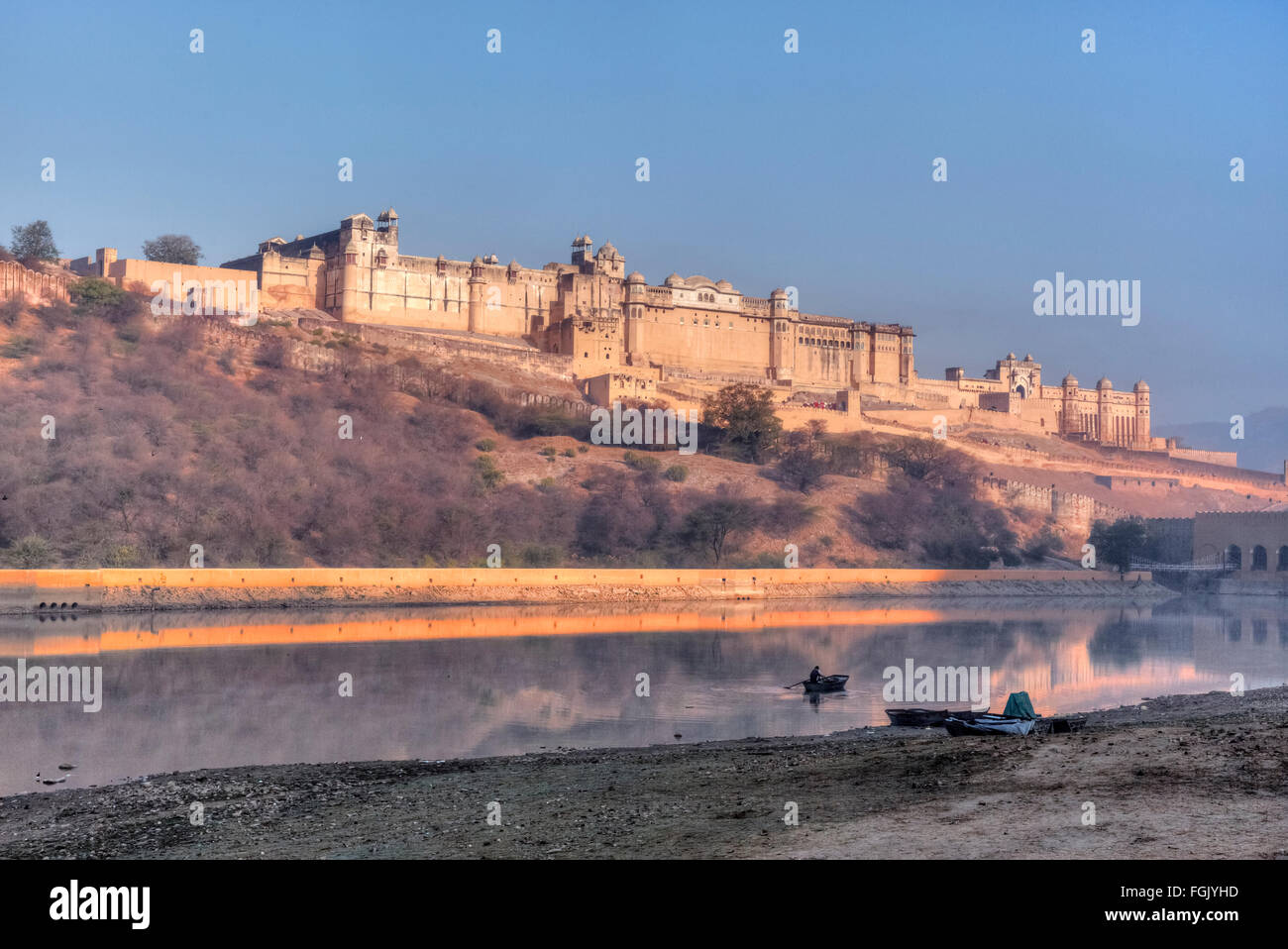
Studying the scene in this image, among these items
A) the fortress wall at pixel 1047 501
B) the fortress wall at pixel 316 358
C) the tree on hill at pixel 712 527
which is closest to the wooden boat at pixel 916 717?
the tree on hill at pixel 712 527

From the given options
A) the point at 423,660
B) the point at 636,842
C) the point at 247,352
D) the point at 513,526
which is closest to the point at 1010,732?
the point at 636,842

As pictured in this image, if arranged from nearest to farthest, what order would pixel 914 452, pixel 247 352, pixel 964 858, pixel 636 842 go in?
pixel 964 858 → pixel 636 842 → pixel 247 352 → pixel 914 452

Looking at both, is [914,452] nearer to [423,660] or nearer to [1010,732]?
[423,660]

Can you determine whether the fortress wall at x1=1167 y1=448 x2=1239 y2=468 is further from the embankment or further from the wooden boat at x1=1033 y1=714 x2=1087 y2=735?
the wooden boat at x1=1033 y1=714 x2=1087 y2=735

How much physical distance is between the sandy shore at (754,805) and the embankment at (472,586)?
21793 millimetres

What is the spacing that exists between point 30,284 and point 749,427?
100.0 feet

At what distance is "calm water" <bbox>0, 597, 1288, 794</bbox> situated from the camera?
641 inches

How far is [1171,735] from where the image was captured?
10.5m

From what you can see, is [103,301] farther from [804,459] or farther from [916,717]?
[916,717]

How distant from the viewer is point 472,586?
4022cm

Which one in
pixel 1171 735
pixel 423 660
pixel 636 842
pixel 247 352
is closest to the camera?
pixel 636 842

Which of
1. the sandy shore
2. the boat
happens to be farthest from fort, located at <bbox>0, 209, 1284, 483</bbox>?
the sandy shore
